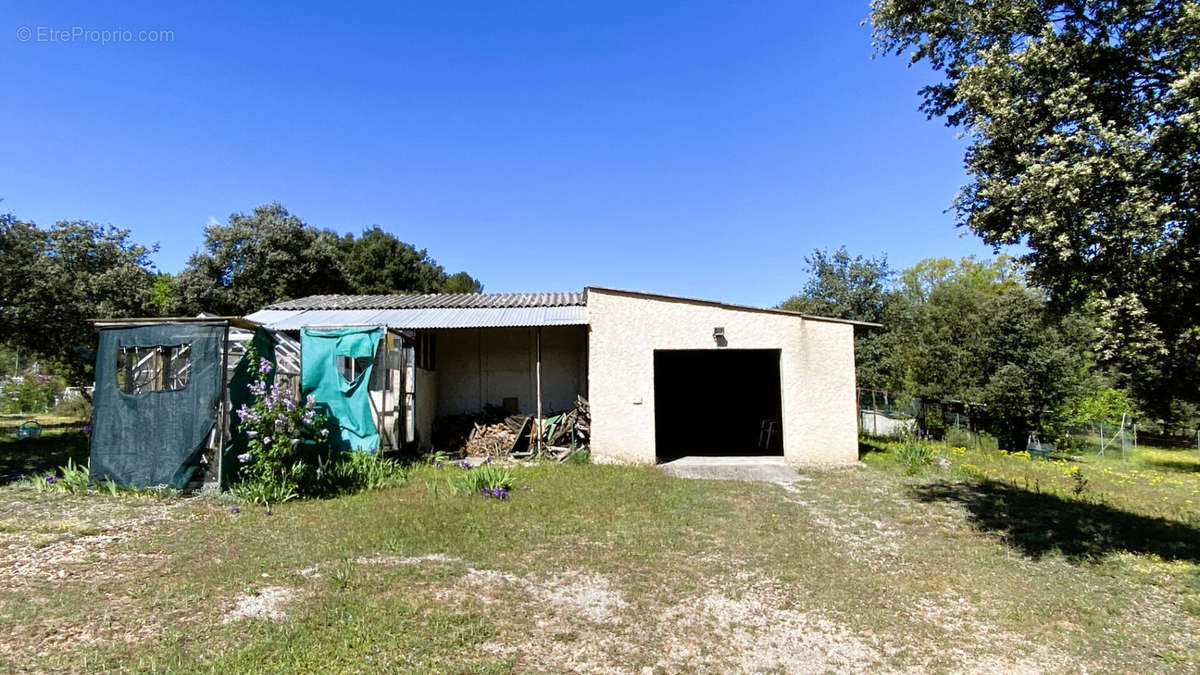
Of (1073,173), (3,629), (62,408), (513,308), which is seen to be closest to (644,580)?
(3,629)

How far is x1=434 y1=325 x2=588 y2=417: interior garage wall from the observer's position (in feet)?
44.8

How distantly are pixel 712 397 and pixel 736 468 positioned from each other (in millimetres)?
7015

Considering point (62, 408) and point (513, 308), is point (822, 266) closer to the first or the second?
point (513, 308)

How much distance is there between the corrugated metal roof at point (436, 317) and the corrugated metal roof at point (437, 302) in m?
0.25

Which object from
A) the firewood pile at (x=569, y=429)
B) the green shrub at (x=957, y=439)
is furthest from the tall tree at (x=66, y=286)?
the green shrub at (x=957, y=439)

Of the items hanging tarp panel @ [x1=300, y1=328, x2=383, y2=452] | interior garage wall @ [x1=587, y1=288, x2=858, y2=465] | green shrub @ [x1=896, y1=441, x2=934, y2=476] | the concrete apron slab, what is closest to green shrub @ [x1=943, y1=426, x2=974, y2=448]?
green shrub @ [x1=896, y1=441, x2=934, y2=476]

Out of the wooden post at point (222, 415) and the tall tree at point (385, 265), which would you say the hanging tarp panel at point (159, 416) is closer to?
the wooden post at point (222, 415)

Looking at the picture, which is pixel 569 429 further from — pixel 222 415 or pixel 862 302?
pixel 862 302

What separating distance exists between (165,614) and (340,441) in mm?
5715

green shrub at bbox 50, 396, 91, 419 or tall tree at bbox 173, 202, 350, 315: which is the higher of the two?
tall tree at bbox 173, 202, 350, 315

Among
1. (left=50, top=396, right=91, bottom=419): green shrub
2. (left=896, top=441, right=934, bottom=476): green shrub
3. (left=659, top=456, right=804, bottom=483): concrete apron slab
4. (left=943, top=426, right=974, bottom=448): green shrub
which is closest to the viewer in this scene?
(left=659, top=456, right=804, bottom=483): concrete apron slab

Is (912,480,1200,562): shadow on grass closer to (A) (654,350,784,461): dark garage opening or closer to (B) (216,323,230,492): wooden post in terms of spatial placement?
(A) (654,350,784,461): dark garage opening

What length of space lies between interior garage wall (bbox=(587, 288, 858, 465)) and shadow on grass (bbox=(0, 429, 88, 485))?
959 centimetres

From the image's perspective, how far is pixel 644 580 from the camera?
17.6 ft
